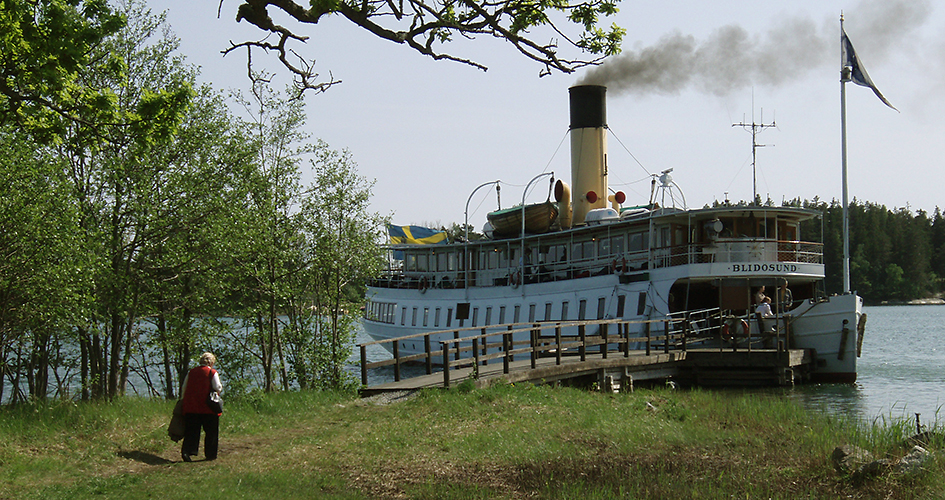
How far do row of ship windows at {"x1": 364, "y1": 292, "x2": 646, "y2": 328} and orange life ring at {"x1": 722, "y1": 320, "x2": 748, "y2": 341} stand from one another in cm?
319

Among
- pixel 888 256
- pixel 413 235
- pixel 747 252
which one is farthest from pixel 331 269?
pixel 888 256

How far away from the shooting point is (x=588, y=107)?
130 ft

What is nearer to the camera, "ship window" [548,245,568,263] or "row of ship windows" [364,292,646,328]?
"row of ship windows" [364,292,646,328]

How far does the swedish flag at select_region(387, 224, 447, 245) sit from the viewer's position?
48500mm

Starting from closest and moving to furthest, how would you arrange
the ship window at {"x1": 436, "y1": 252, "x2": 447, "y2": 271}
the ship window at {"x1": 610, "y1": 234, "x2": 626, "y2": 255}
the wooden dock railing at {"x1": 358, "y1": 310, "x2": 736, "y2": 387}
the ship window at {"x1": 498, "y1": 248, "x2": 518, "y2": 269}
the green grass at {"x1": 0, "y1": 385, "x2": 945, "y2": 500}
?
the green grass at {"x1": 0, "y1": 385, "x2": 945, "y2": 500} < the wooden dock railing at {"x1": 358, "y1": 310, "x2": 736, "y2": 387} < the ship window at {"x1": 610, "y1": 234, "x2": 626, "y2": 255} < the ship window at {"x1": 498, "y1": 248, "x2": 518, "y2": 269} < the ship window at {"x1": 436, "y1": 252, "x2": 447, "y2": 271}

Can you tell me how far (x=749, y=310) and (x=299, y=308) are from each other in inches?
578

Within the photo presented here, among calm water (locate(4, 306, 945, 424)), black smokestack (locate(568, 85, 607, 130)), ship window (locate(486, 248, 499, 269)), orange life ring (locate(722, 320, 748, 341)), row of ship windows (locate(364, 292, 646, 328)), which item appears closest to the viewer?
calm water (locate(4, 306, 945, 424))

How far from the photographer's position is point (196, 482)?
36.8 ft

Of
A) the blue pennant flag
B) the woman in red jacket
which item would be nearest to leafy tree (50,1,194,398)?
the woman in red jacket

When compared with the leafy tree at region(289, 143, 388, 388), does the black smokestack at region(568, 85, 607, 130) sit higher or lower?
higher

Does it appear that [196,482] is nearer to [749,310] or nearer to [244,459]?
[244,459]

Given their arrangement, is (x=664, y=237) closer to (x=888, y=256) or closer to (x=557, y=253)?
(x=557, y=253)

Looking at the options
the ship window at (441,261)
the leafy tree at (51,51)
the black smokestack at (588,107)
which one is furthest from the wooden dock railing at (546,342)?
the black smokestack at (588,107)

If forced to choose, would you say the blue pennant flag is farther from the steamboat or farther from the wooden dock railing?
the wooden dock railing
